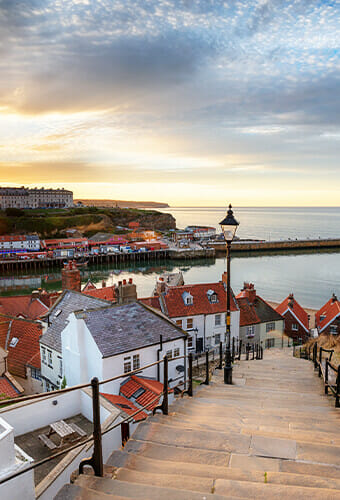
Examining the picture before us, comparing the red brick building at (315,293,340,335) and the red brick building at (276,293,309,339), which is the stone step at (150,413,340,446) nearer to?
the red brick building at (315,293,340,335)

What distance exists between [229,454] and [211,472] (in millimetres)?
663

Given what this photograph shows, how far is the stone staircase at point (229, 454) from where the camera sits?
3357 millimetres

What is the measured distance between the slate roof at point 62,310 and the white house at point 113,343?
5.46ft

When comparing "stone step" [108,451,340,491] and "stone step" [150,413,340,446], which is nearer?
"stone step" [108,451,340,491]

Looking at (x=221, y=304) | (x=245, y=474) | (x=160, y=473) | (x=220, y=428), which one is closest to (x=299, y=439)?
(x=220, y=428)

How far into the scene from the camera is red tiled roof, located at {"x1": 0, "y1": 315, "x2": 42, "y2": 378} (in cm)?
2102

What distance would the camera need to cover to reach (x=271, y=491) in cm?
337

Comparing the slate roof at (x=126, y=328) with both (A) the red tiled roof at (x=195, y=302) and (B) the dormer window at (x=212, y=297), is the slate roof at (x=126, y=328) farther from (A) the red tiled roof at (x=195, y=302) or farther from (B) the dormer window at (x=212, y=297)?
(B) the dormer window at (x=212, y=297)

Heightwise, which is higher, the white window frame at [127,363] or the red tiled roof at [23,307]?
the white window frame at [127,363]

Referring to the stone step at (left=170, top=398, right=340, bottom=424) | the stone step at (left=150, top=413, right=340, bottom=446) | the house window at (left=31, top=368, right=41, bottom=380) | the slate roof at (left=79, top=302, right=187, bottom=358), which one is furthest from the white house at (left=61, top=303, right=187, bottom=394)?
the stone step at (left=150, top=413, right=340, bottom=446)

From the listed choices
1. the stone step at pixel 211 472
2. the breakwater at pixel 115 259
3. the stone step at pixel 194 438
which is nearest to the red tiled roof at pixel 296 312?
the stone step at pixel 194 438

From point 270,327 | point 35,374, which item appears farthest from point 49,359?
point 270,327

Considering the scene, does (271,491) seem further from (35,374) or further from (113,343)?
(35,374)

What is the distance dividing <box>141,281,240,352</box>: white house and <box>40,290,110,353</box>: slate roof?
796cm
